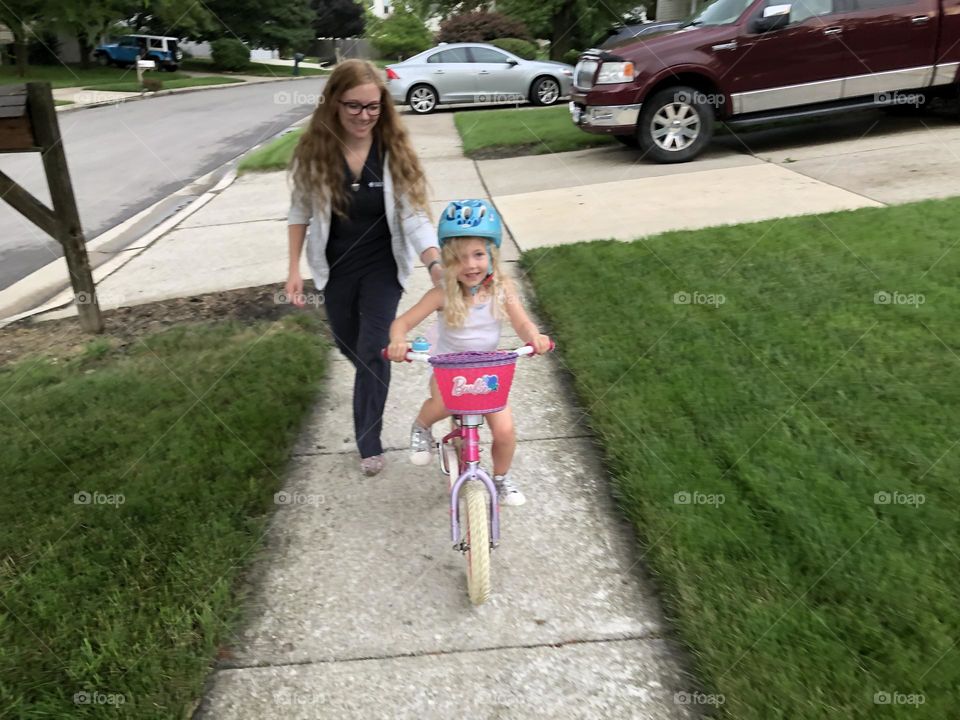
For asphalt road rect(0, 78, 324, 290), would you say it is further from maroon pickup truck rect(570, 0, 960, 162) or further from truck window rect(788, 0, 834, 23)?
truck window rect(788, 0, 834, 23)

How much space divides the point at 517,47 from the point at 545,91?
27.6ft

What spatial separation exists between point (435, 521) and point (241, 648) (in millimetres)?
965

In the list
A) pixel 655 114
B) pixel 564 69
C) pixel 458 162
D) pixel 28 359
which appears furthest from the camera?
pixel 564 69

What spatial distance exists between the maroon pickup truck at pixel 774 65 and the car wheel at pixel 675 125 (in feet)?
0.04

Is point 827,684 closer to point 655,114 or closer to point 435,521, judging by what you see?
point 435,521

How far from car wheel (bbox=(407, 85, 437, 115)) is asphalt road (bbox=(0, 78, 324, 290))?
7.91ft

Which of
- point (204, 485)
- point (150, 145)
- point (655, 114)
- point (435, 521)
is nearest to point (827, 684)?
point (435, 521)

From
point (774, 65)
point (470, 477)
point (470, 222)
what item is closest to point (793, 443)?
point (470, 477)

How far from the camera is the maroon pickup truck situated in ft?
28.4

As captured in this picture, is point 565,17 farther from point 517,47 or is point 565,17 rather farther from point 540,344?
point 540,344

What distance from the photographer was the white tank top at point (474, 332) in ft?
9.23

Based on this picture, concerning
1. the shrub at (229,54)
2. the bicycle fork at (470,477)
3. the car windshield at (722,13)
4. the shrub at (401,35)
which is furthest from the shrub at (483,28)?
the bicycle fork at (470,477)

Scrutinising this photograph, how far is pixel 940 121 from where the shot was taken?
9836 mm

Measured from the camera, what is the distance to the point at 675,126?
9.08 metres
